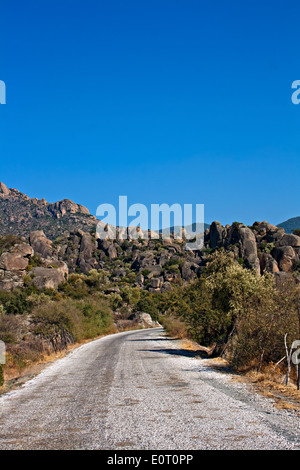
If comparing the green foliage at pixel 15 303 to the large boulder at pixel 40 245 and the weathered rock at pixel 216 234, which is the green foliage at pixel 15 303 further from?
the weathered rock at pixel 216 234

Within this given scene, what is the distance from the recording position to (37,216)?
566ft

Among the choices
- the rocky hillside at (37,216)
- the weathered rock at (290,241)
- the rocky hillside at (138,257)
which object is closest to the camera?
the rocky hillside at (138,257)

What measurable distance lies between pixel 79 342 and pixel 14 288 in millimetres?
19479

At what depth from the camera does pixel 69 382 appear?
13938 mm

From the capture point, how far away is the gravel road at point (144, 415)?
6383mm

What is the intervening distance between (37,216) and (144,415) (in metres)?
172

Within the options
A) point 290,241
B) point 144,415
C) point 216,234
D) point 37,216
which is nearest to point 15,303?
point 144,415

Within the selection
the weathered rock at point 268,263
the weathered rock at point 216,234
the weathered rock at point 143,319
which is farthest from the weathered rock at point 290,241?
the weathered rock at point 143,319

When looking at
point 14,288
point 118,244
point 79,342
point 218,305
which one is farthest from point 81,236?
point 218,305

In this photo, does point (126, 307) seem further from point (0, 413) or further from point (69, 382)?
point (0, 413)

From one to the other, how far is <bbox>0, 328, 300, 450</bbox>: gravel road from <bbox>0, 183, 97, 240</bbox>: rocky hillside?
452ft

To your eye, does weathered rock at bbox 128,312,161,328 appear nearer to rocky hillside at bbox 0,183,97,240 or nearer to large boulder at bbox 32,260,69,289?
large boulder at bbox 32,260,69,289

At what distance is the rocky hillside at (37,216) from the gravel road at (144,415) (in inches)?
5424

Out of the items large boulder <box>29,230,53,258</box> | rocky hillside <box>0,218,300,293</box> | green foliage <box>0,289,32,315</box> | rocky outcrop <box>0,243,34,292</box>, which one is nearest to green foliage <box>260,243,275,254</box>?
rocky hillside <box>0,218,300,293</box>
